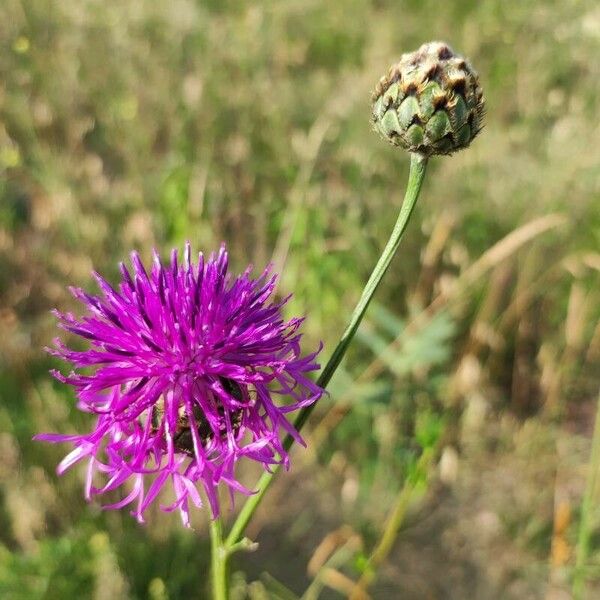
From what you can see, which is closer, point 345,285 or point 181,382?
point 181,382

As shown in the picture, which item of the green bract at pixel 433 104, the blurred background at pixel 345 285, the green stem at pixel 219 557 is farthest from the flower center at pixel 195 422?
the blurred background at pixel 345 285

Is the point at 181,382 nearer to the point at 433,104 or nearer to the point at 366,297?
the point at 366,297

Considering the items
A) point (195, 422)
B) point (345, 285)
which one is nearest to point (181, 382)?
point (195, 422)

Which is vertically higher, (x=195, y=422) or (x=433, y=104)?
(x=433, y=104)

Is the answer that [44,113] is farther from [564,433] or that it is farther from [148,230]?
[564,433]

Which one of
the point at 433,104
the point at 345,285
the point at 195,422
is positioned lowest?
the point at 195,422

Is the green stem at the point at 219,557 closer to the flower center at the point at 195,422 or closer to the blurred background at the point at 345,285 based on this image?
the flower center at the point at 195,422
